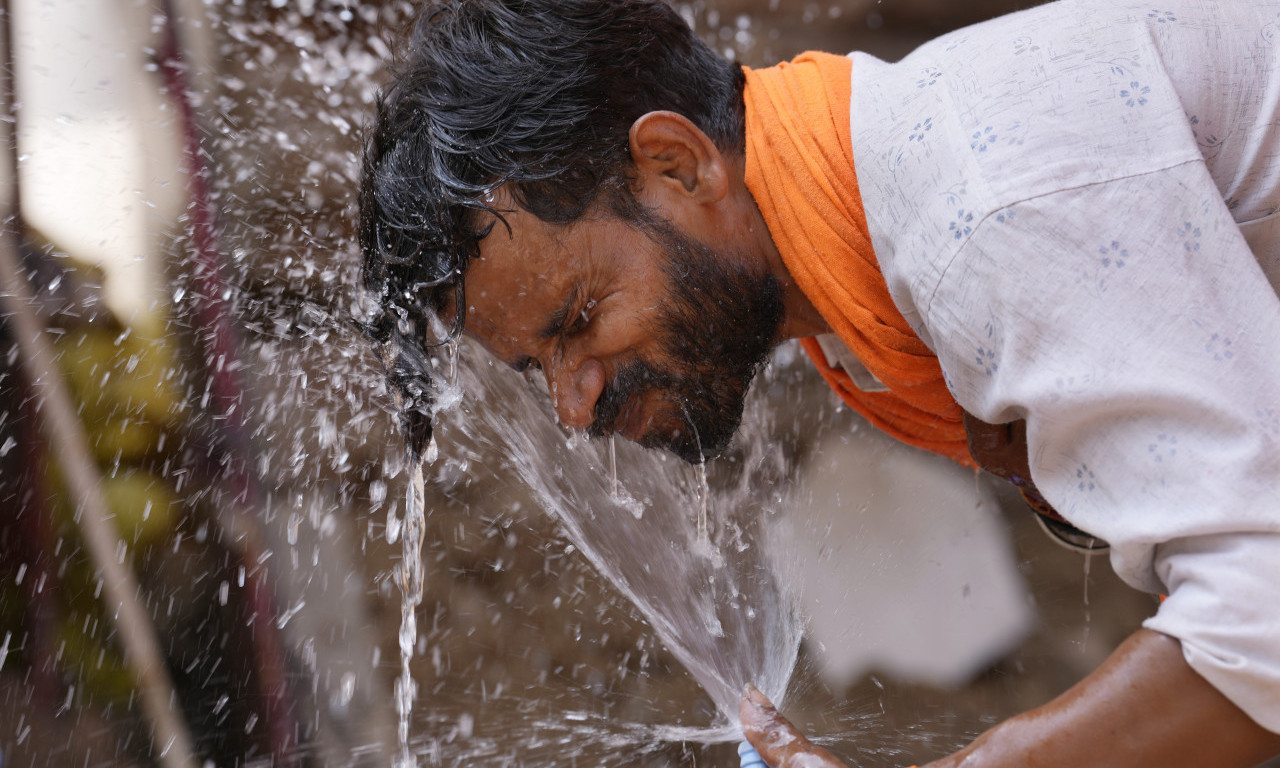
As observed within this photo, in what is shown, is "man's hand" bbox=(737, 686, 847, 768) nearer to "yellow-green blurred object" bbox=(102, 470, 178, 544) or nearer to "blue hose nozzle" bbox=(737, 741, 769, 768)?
"blue hose nozzle" bbox=(737, 741, 769, 768)

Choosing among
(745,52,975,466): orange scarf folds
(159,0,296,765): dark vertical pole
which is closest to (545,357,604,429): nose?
(745,52,975,466): orange scarf folds

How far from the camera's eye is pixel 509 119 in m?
1.11

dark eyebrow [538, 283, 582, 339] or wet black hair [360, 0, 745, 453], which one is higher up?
wet black hair [360, 0, 745, 453]

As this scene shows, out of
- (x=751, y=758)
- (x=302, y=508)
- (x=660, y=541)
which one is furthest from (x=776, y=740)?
(x=302, y=508)

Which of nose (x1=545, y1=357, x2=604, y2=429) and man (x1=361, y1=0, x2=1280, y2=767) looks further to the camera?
nose (x1=545, y1=357, x2=604, y2=429)

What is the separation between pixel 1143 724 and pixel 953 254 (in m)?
0.39

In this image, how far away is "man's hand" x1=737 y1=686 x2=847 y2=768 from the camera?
1.03 meters

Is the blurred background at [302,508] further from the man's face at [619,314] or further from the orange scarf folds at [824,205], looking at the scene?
the orange scarf folds at [824,205]

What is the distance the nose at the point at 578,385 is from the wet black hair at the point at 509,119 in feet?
0.44

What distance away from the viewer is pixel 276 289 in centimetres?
201

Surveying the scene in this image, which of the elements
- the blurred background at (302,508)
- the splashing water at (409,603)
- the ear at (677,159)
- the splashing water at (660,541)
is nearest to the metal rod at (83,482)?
the blurred background at (302,508)

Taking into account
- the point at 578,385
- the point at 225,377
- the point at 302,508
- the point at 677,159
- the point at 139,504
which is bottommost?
the point at 302,508

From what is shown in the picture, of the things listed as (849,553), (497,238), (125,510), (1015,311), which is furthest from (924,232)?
(125,510)

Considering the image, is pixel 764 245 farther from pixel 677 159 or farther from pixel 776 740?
pixel 776 740
